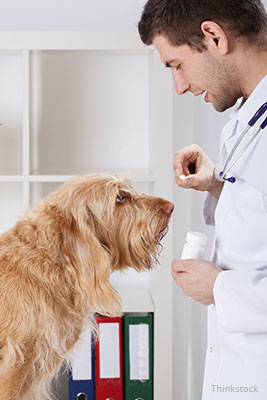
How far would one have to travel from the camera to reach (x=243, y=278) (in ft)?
3.60

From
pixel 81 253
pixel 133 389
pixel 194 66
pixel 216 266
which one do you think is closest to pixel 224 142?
pixel 194 66

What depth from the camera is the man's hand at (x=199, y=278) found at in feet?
3.78

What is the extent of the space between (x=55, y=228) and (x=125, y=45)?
1.03m

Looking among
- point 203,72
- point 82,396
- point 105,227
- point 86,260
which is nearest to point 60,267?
point 86,260

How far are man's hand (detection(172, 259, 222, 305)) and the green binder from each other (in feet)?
3.06

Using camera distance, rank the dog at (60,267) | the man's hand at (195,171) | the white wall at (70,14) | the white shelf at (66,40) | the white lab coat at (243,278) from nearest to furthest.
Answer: the white lab coat at (243,278) < the dog at (60,267) < the man's hand at (195,171) < the white shelf at (66,40) < the white wall at (70,14)

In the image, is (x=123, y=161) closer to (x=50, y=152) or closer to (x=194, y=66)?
(x=50, y=152)

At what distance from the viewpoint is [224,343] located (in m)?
1.21

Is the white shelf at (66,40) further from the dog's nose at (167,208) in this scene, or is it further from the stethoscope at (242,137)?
the stethoscope at (242,137)

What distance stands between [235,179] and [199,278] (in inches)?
8.8

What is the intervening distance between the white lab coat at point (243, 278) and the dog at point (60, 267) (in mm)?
274

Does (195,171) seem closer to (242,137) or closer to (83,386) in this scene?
(242,137)

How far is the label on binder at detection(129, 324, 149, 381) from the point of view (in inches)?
82.2

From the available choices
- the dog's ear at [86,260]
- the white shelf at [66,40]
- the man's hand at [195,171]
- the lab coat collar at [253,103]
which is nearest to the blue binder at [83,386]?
the dog's ear at [86,260]
